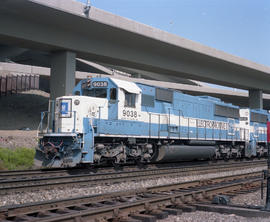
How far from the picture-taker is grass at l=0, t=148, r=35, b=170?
1340 cm

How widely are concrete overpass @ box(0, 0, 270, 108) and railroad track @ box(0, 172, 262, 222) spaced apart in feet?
31.5

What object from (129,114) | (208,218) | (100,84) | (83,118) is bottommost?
(208,218)

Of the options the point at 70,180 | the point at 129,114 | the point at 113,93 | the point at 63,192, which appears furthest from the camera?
the point at 129,114

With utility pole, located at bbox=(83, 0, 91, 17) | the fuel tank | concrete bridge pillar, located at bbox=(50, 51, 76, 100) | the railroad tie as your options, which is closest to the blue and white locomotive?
the fuel tank

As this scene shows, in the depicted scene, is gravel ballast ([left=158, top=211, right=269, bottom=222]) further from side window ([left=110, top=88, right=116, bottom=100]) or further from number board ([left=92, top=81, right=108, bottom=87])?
number board ([left=92, top=81, right=108, bottom=87])

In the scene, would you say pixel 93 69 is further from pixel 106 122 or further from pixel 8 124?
pixel 106 122

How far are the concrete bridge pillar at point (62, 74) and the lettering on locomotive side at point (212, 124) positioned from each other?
272 inches

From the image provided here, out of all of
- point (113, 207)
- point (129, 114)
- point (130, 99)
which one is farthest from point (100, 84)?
point (113, 207)

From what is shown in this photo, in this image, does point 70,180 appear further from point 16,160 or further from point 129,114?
point 16,160

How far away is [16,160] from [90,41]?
23.6 ft

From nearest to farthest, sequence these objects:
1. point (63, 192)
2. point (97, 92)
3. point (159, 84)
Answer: point (63, 192) < point (97, 92) < point (159, 84)

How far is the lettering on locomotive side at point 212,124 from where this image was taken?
1666 cm

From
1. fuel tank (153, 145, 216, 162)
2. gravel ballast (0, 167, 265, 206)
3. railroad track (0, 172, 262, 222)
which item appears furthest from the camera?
fuel tank (153, 145, 216, 162)

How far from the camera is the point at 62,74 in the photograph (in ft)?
56.0
